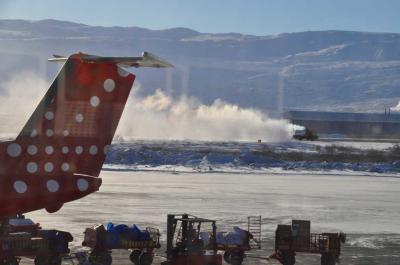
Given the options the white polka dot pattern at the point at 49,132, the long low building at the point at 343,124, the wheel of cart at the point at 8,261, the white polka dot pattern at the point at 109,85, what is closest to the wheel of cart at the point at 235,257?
the wheel of cart at the point at 8,261

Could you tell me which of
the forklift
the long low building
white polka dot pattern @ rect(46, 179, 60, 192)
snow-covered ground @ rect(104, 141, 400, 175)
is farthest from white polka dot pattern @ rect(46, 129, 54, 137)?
the long low building

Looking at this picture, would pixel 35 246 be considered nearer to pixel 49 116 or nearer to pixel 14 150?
pixel 14 150

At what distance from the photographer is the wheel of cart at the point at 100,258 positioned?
69.5 ft

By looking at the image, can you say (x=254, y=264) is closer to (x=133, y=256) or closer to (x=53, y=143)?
(x=133, y=256)

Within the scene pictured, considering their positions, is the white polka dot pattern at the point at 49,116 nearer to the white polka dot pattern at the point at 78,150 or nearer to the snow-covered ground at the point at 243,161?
the white polka dot pattern at the point at 78,150

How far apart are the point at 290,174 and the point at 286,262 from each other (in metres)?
43.9

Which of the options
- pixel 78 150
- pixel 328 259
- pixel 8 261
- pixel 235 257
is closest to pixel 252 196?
pixel 328 259

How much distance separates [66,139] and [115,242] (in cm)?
641

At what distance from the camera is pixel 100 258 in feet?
69.6

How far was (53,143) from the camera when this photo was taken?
15625 millimetres

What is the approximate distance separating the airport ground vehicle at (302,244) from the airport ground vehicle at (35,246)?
23.3ft

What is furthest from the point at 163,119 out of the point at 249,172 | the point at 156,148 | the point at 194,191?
the point at 194,191

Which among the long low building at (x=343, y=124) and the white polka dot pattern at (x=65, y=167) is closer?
the white polka dot pattern at (x=65, y=167)

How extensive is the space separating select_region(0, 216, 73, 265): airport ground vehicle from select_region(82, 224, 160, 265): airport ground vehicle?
1115 mm
